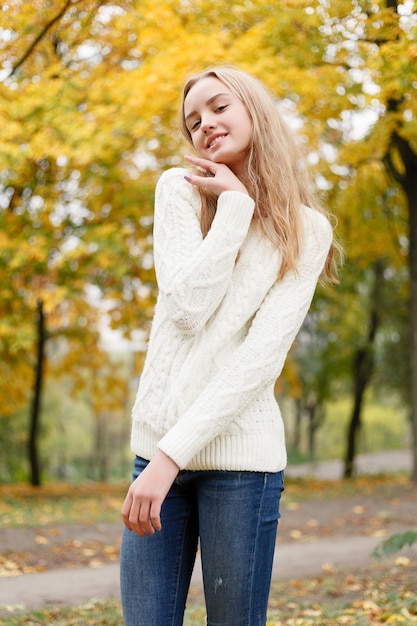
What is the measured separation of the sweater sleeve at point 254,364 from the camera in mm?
1639

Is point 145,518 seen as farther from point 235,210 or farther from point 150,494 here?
point 235,210

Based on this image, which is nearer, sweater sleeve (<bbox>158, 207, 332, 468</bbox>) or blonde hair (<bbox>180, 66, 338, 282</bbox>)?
sweater sleeve (<bbox>158, 207, 332, 468</bbox>)

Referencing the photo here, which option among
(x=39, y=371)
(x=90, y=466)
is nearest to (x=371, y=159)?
(x=39, y=371)

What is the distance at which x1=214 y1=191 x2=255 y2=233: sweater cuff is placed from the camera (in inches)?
69.9

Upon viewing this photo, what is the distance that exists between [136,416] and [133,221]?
8.41 metres

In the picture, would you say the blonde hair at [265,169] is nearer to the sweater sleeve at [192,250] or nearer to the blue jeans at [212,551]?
the sweater sleeve at [192,250]

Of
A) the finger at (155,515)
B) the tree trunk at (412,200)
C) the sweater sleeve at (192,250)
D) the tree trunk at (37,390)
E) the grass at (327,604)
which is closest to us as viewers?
the finger at (155,515)

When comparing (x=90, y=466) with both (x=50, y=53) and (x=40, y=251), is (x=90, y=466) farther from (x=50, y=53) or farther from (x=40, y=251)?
(x=50, y=53)

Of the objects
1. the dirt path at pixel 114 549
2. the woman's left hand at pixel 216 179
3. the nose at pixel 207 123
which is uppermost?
the nose at pixel 207 123

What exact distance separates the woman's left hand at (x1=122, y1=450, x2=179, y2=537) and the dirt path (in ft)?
9.00

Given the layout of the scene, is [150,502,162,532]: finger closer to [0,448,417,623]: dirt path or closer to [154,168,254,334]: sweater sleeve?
[154,168,254,334]: sweater sleeve

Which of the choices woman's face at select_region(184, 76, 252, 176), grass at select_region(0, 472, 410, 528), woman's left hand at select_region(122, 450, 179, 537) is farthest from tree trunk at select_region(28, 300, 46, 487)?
woman's left hand at select_region(122, 450, 179, 537)

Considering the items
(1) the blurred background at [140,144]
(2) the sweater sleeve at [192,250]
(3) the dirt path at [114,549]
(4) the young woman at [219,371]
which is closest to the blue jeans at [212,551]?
(4) the young woman at [219,371]

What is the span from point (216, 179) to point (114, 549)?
5.51m
